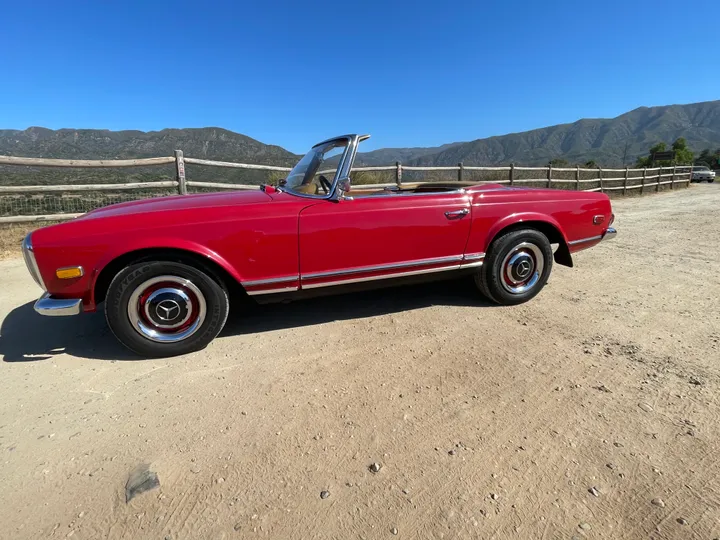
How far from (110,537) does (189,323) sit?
1.47 metres

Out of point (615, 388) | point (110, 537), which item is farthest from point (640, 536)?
point (110, 537)

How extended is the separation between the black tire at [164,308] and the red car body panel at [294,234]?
15 centimetres

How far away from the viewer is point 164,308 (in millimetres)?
2547

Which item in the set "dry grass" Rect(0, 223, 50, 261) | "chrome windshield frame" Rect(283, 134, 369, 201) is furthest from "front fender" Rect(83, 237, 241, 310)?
"dry grass" Rect(0, 223, 50, 261)

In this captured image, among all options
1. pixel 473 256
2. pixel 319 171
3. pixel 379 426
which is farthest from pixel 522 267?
pixel 379 426

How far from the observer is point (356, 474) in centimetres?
157

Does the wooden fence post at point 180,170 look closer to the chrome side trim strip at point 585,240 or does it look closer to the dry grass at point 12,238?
the dry grass at point 12,238

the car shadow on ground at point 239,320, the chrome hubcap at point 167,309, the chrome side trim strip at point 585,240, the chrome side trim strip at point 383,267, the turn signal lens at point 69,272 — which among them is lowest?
the car shadow on ground at point 239,320

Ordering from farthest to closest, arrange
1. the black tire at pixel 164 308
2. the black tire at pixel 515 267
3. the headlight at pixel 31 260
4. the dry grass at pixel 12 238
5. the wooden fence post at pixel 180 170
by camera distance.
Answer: the wooden fence post at pixel 180 170 → the dry grass at pixel 12 238 → the black tire at pixel 515 267 → the black tire at pixel 164 308 → the headlight at pixel 31 260

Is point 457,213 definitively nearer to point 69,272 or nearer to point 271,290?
point 271,290

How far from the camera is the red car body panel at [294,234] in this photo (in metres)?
2.39

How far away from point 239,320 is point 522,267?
255cm

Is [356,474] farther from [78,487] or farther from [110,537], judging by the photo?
[78,487]

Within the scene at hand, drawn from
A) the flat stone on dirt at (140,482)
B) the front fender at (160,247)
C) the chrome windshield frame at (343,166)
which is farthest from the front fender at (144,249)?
the flat stone on dirt at (140,482)
